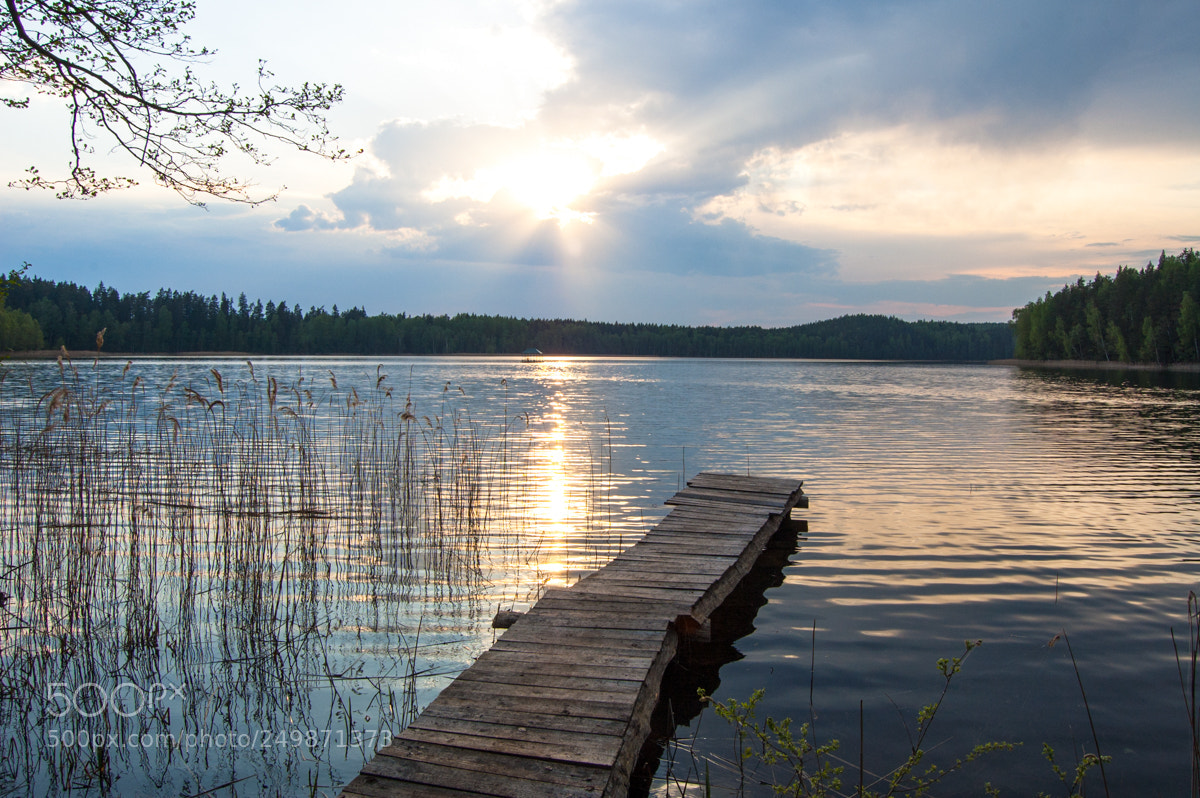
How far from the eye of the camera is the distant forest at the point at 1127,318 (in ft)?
255

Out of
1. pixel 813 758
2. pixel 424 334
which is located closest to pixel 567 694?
pixel 813 758

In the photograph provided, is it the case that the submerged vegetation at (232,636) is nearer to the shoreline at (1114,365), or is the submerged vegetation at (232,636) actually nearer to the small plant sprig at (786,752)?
the small plant sprig at (786,752)

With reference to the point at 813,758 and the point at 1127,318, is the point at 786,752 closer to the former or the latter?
the point at 813,758

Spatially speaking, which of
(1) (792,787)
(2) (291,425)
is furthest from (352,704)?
(2) (291,425)

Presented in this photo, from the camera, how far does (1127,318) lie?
3435 inches

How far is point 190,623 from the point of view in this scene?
644cm

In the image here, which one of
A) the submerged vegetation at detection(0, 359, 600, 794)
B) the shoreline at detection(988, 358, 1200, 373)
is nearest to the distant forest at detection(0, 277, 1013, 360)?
the shoreline at detection(988, 358, 1200, 373)

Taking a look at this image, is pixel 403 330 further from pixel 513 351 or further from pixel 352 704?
pixel 352 704

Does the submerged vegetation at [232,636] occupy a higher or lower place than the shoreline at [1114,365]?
lower

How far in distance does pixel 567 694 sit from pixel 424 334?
525 ft

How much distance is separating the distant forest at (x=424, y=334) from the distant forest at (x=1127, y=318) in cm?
6643

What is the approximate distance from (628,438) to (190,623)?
607 inches

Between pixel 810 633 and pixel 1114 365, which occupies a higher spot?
pixel 1114 365

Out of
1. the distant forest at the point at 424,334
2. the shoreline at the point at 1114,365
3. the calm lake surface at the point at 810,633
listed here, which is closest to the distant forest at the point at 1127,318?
the shoreline at the point at 1114,365
